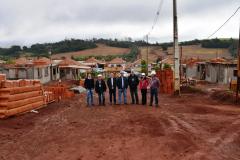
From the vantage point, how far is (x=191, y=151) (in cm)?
830

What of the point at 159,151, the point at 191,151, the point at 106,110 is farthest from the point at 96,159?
the point at 106,110

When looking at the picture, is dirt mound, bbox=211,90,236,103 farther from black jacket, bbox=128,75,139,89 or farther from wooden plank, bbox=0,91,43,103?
wooden plank, bbox=0,91,43,103

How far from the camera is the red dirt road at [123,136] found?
8.36m

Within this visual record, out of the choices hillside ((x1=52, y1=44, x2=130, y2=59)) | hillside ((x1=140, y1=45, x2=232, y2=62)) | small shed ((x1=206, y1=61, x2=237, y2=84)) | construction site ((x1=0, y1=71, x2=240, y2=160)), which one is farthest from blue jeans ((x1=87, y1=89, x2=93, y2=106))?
hillside ((x1=52, y1=44, x2=130, y2=59))

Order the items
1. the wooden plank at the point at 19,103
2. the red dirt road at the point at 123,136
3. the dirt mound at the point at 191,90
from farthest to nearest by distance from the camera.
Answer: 1. the dirt mound at the point at 191,90
2. the wooden plank at the point at 19,103
3. the red dirt road at the point at 123,136

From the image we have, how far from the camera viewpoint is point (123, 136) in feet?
33.2

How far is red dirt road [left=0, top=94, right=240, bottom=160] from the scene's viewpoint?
8.36m

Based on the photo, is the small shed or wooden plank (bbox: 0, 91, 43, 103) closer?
wooden plank (bbox: 0, 91, 43, 103)

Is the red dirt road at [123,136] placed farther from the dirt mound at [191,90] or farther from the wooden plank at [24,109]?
the dirt mound at [191,90]

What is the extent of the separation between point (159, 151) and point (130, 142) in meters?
1.10

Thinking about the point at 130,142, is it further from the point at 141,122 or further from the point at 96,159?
the point at 141,122

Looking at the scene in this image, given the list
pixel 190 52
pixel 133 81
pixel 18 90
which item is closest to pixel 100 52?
pixel 190 52

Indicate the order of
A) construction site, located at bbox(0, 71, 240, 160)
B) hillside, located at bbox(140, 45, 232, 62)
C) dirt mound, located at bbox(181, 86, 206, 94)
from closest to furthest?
construction site, located at bbox(0, 71, 240, 160)
dirt mound, located at bbox(181, 86, 206, 94)
hillside, located at bbox(140, 45, 232, 62)

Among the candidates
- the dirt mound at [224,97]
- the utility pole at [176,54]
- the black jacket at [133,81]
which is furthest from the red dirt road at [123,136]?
the utility pole at [176,54]
